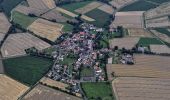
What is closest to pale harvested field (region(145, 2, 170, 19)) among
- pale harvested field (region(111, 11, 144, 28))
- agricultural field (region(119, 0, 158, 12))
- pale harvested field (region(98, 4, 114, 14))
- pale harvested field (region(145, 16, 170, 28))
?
pale harvested field (region(145, 16, 170, 28))

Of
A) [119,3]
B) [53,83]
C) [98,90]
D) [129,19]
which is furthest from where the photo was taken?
[119,3]

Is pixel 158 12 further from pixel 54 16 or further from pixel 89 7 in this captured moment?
pixel 54 16

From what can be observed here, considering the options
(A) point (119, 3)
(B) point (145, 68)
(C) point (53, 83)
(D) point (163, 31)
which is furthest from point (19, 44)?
(A) point (119, 3)

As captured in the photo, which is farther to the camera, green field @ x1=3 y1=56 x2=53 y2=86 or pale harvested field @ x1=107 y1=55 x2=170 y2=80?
pale harvested field @ x1=107 y1=55 x2=170 y2=80

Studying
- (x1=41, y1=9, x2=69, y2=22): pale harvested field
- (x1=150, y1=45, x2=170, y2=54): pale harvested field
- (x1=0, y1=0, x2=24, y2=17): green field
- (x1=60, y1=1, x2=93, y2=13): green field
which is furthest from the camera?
(x1=60, y1=1, x2=93, y2=13): green field

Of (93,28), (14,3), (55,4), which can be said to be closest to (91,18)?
(93,28)

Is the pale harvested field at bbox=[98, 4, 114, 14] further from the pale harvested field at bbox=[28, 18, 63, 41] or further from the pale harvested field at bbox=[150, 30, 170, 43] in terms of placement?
the pale harvested field at bbox=[150, 30, 170, 43]

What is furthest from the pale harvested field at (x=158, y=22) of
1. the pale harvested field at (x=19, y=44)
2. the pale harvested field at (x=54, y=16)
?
the pale harvested field at (x=19, y=44)
